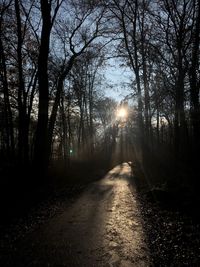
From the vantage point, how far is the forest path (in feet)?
20.3

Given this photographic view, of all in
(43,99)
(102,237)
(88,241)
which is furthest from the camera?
(43,99)

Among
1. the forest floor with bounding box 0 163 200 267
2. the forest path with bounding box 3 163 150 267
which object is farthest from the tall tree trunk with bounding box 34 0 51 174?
the forest path with bounding box 3 163 150 267

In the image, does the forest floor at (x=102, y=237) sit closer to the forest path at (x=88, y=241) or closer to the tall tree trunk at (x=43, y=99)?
the forest path at (x=88, y=241)

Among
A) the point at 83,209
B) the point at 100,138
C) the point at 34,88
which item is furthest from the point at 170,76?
the point at 100,138

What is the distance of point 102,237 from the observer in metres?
7.73

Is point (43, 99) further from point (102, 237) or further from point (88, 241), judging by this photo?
point (88, 241)

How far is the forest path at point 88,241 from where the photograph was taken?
6.19 metres

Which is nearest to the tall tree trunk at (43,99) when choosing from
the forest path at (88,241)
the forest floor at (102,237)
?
the forest floor at (102,237)

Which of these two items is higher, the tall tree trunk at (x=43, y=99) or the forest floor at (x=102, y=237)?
the tall tree trunk at (x=43, y=99)

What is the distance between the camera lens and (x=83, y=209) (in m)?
11.3

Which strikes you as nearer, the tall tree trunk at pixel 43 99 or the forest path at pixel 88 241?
the forest path at pixel 88 241

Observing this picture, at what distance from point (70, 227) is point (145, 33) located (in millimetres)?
21199

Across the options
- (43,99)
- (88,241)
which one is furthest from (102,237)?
(43,99)

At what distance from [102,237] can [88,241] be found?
47cm
